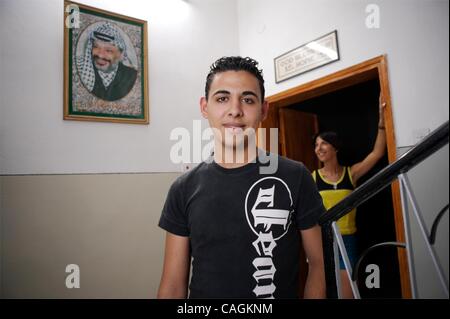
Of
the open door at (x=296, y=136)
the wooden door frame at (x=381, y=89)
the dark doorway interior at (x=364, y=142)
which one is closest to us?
the wooden door frame at (x=381, y=89)

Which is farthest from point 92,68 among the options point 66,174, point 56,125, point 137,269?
point 137,269

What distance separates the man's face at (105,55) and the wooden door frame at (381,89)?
38.2 inches

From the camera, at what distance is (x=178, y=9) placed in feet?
4.75

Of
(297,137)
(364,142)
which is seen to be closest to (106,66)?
(297,137)

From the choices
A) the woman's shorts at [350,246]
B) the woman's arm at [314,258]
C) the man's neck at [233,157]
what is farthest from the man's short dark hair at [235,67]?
the woman's shorts at [350,246]

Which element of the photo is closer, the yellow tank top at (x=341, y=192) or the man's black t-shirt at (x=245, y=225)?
the man's black t-shirt at (x=245, y=225)

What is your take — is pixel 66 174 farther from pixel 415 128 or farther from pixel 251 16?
pixel 415 128

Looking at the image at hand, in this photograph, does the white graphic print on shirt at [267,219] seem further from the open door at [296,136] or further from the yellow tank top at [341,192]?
the open door at [296,136]

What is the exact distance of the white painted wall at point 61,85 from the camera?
1.26m

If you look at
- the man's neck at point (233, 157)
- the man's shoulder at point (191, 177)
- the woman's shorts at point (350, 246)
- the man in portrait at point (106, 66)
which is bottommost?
the woman's shorts at point (350, 246)

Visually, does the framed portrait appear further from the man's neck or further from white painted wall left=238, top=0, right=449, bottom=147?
the man's neck

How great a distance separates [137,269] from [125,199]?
1.30 ft

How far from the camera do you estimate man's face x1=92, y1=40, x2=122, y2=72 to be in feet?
4.41
